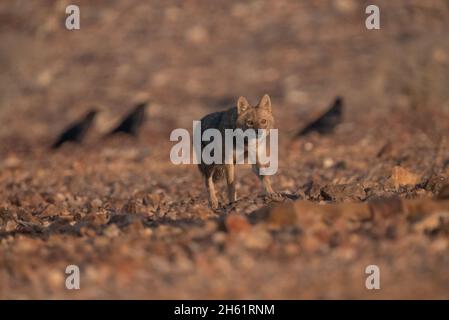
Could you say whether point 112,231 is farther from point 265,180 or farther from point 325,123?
point 325,123

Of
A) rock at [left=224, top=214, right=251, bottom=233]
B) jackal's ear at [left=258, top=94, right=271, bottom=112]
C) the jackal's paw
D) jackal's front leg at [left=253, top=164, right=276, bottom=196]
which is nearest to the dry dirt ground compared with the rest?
rock at [left=224, top=214, right=251, bottom=233]

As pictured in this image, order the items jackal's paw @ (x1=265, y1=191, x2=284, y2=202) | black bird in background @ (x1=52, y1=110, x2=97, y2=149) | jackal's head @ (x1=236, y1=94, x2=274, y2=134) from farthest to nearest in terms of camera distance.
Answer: black bird in background @ (x1=52, y1=110, x2=97, y2=149)
jackal's head @ (x1=236, y1=94, x2=274, y2=134)
jackal's paw @ (x1=265, y1=191, x2=284, y2=202)

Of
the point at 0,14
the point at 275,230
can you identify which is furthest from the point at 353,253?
the point at 0,14

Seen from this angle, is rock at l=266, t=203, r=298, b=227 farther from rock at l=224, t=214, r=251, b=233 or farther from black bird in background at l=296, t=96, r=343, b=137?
black bird in background at l=296, t=96, r=343, b=137

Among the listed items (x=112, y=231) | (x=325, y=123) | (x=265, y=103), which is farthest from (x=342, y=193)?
(x=325, y=123)

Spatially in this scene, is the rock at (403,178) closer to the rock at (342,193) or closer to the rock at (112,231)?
the rock at (342,193)

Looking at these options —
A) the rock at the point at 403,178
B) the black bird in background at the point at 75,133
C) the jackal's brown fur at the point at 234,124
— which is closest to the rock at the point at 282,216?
the jackal's brown fur at the point at 234,124

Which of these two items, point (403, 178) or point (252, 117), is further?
point (403, 178)
